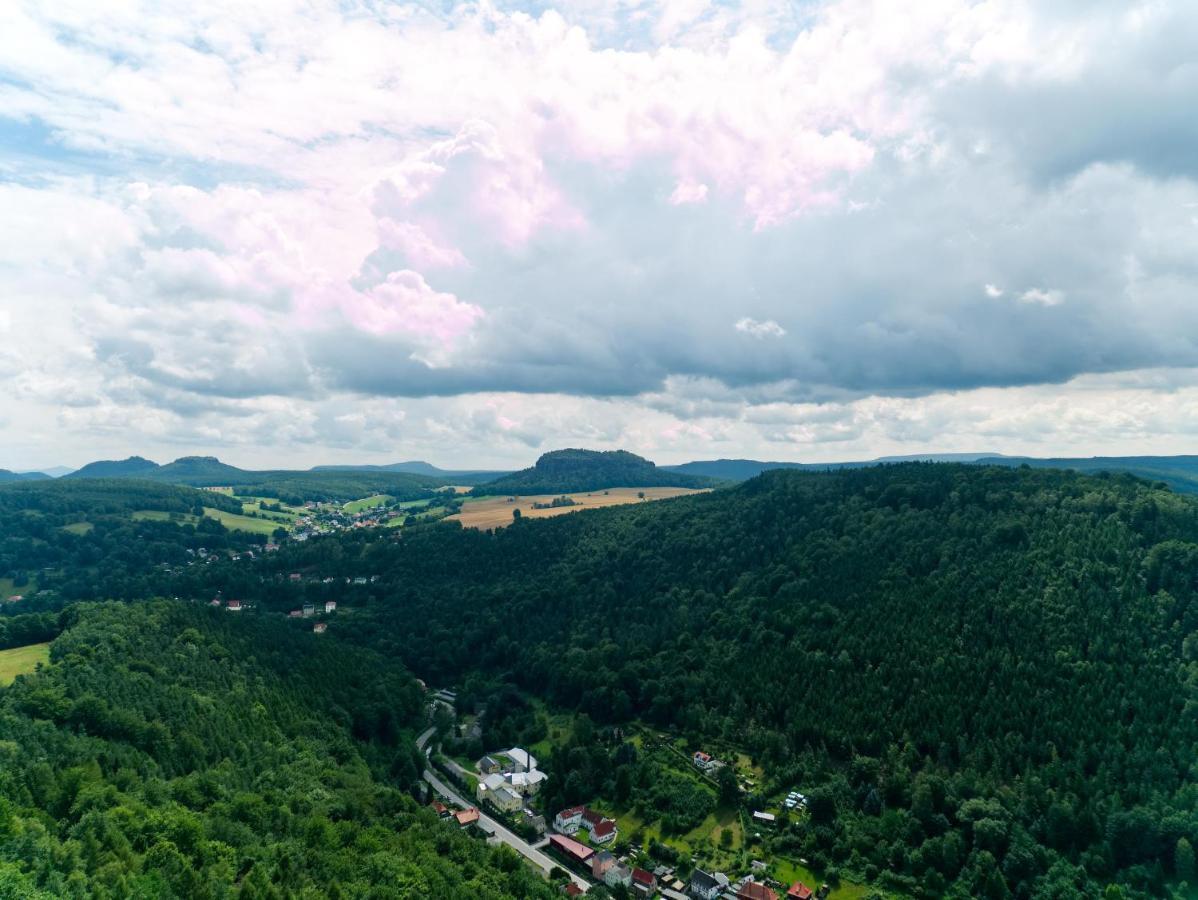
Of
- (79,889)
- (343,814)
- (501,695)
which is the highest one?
(79,889)

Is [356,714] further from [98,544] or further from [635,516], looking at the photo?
[98,544]

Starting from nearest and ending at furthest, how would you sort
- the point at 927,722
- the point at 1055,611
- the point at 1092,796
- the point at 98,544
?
the point at 1092,796, the point at 927,722, the point at 1055,611, the point at 98,544

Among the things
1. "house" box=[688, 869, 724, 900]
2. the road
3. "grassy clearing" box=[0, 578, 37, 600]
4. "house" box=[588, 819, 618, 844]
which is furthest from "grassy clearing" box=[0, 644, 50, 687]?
"grassy clearing" box=[0, 578, 37, 600]

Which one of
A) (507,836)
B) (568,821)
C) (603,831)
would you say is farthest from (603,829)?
(507,836)

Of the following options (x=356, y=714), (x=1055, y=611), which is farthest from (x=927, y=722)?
(x=356, y=714)

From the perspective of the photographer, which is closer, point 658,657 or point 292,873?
point 292,873
